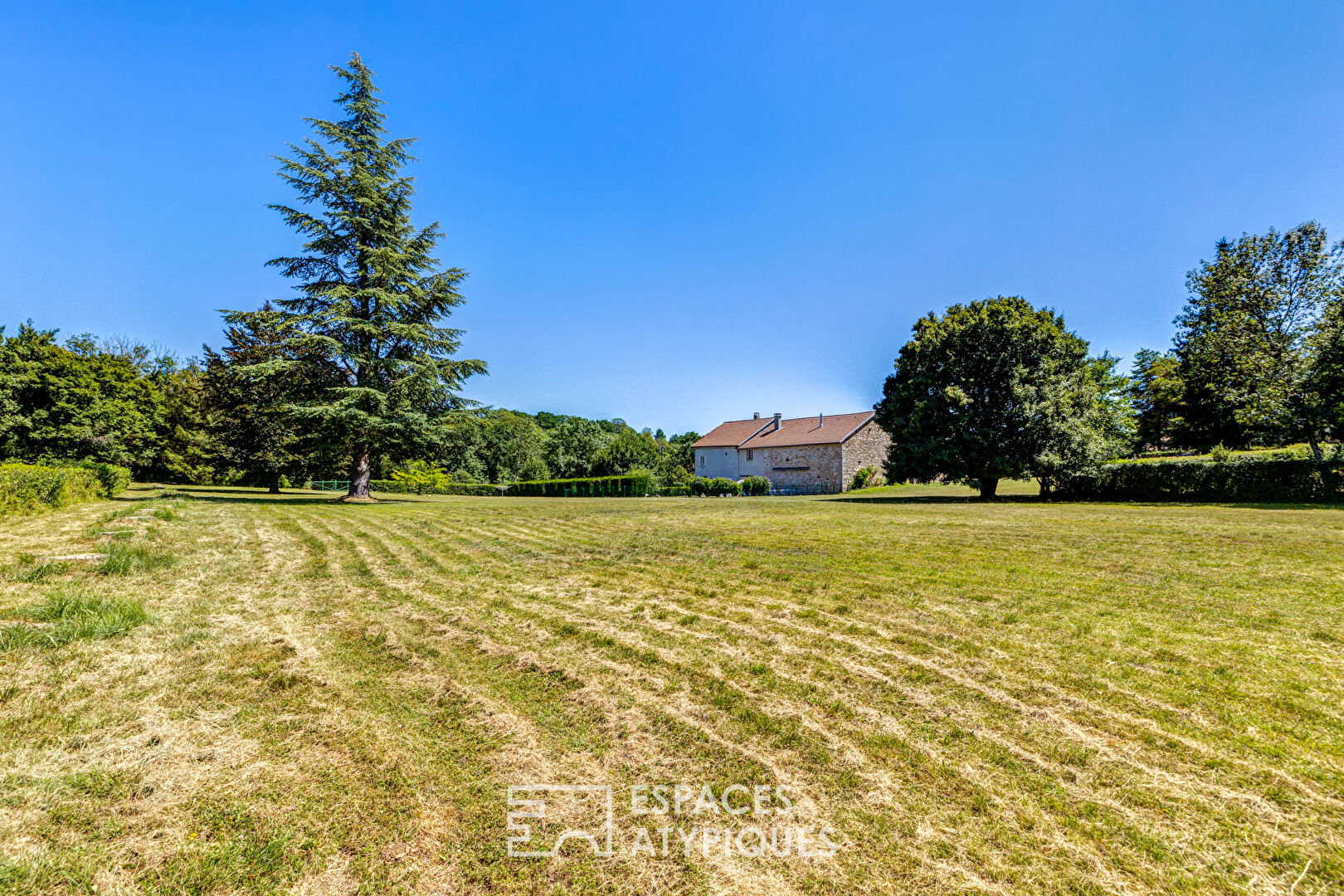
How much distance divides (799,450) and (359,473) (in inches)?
1182

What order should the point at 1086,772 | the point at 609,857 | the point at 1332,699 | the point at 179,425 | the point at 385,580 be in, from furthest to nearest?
the point at 179,425 → the point at 385,580 → the point at 1332,699 → the point at 1086,772 → the point at 609,857

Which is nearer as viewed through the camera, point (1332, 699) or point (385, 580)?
point (1332, 699)

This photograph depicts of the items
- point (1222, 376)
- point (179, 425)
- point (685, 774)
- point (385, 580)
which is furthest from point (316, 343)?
point (1222, 376)

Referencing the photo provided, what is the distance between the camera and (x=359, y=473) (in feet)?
68.6

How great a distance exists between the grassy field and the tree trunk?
15.2m

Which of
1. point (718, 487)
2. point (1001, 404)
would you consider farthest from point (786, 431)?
point (1001, 404)

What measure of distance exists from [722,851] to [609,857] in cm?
43

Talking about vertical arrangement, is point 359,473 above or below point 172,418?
below

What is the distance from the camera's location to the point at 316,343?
1894 cm

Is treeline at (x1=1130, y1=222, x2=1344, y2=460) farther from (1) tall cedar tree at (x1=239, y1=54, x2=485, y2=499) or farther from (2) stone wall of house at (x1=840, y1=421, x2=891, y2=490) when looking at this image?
(1) tall cedar tree at (x1=239, y1=54, x2=485, y2=499)

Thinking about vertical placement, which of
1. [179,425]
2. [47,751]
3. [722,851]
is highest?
[179,425]

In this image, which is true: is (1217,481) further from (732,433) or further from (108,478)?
(108,478)

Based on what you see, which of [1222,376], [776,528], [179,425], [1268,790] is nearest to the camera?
[1268,790]

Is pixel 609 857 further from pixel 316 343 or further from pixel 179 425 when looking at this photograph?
pixel 179 425
